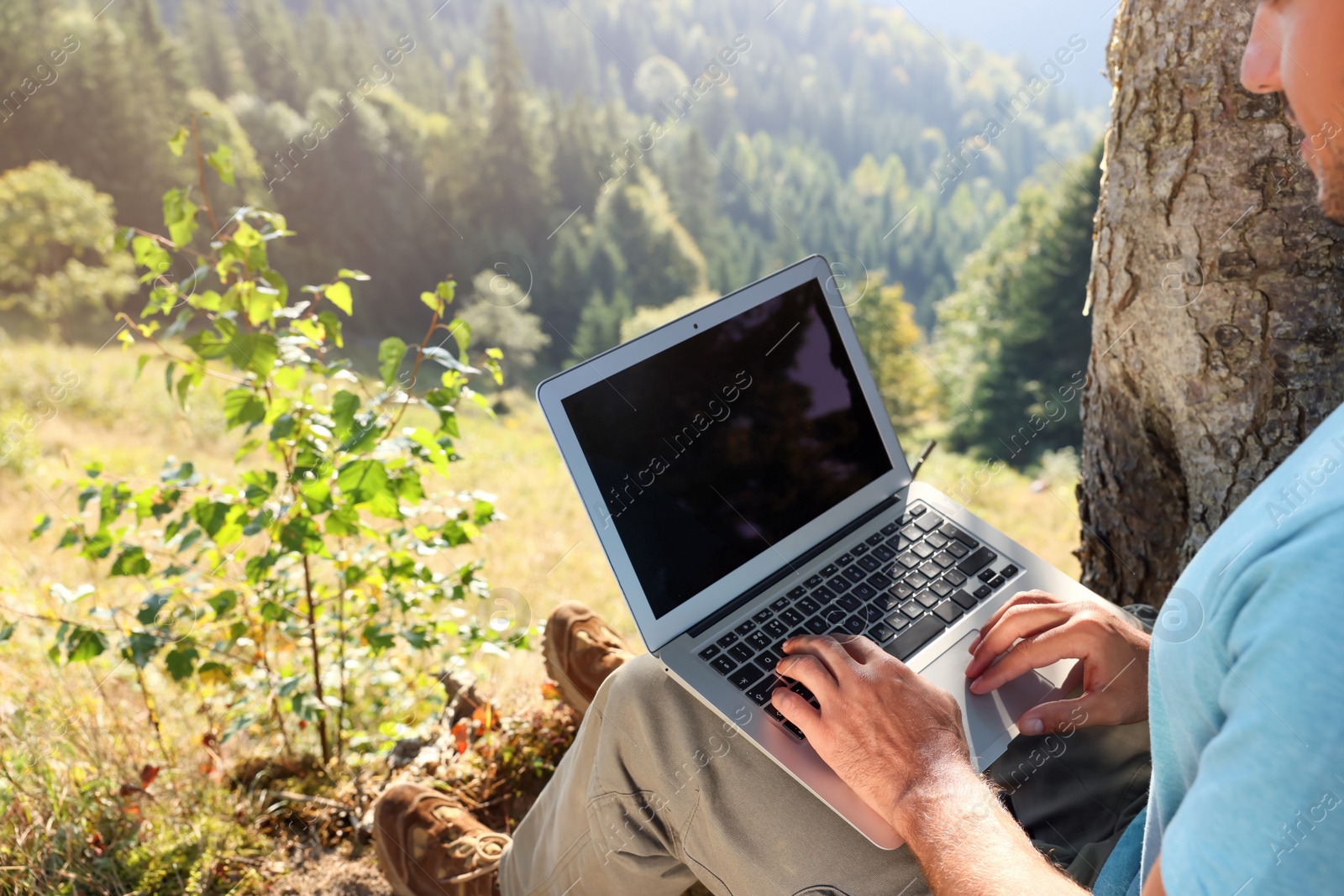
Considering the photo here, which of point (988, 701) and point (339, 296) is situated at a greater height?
point (339, 296)

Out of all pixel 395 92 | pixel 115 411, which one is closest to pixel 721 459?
pixel 115 411

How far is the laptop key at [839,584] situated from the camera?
150 centimetres

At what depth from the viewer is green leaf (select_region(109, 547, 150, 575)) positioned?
1745 mm

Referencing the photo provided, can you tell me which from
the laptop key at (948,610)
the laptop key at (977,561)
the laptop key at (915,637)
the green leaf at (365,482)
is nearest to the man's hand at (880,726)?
the laptop key at (915,637)

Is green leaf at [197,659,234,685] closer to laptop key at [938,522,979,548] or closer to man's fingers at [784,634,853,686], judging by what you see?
man's fingers at [784,634,853,686]

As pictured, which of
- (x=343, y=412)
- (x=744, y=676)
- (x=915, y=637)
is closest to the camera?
(x=744, y=676)

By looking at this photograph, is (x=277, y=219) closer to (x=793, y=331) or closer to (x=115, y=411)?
(x=793, y=331)

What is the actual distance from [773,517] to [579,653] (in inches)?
29.1

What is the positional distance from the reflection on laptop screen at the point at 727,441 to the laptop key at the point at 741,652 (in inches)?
4.7

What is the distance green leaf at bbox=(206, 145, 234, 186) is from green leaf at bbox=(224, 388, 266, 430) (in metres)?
0.43

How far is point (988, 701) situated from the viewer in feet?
4.34

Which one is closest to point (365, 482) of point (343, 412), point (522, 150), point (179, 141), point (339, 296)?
point (343, 412)

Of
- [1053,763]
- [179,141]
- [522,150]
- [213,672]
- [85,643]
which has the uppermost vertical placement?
[522,150]

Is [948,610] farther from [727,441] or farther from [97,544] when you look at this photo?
[97,544]
